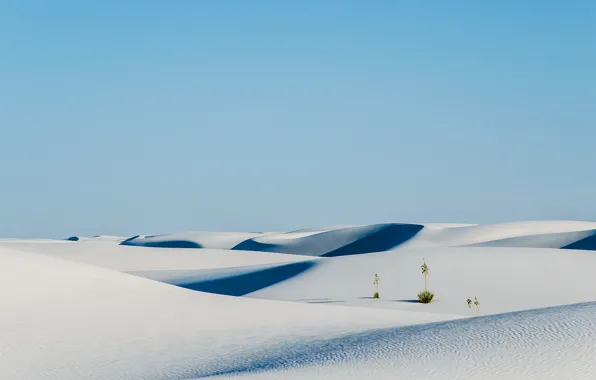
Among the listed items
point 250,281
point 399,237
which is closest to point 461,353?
point 250,281

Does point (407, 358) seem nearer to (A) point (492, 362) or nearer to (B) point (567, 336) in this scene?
(A) point (492, 362)

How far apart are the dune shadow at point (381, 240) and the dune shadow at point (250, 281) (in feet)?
129

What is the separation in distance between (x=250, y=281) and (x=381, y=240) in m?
45.0

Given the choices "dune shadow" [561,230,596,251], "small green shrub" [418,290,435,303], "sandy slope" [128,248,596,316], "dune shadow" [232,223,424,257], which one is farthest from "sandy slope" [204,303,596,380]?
"dune shadow" [232,223,424,257]

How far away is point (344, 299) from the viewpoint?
2406 cm

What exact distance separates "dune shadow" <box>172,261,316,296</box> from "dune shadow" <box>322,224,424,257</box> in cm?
3923

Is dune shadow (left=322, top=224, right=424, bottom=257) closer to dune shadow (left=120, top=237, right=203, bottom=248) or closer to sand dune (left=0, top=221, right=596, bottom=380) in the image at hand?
dune shadow (left=120, top=237, right=203, bottom=248)

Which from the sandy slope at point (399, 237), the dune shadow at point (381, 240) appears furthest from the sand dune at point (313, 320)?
the dune shadow at point (381, 240)

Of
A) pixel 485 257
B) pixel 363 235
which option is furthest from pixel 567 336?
pixel 363 235

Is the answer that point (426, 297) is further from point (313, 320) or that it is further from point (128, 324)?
point (128, 324)

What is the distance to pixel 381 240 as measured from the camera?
7631 cm

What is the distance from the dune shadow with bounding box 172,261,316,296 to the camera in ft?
101

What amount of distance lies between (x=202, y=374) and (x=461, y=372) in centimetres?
369

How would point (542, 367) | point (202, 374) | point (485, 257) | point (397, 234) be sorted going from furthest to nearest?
point (397, 234), point (485, 257), point (202, 374), point (542, 367)
